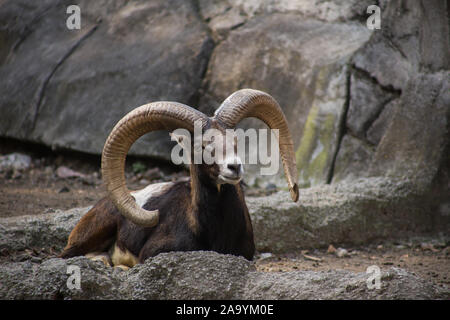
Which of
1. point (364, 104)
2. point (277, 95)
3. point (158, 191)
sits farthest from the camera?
point (277, 95)

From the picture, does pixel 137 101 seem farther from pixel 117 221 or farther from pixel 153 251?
pixel 153 251

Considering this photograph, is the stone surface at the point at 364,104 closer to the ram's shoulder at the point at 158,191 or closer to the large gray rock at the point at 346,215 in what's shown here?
the large gray rock at the point at 346,215

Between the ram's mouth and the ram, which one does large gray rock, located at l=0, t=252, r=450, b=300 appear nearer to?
the ram's mouth

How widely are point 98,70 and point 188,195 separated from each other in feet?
18.3

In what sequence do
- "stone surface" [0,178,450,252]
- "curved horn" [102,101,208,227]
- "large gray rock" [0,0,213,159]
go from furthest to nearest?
"large gray rock" [0,0,213,159] → "stone surface" [0,178,450,252] → "curved horn" [102,101,208,227]

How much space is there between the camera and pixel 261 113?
5.56 m

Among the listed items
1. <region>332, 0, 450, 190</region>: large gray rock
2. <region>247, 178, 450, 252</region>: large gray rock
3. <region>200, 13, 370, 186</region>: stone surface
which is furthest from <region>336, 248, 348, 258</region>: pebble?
<region>200, 13, 370, 186</region>: stone surface

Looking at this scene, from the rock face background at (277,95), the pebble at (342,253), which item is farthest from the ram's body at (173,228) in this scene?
the pebble at (342,253)

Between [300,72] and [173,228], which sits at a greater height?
[300,72]

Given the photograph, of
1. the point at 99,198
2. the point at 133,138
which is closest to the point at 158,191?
the point at 133,138

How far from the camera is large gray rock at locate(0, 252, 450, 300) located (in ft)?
12.9

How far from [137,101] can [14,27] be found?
360 centimetres

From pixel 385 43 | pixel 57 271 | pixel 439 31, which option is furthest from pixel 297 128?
pixel 57 271

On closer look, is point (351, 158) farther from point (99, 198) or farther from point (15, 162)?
point (15, 162)
